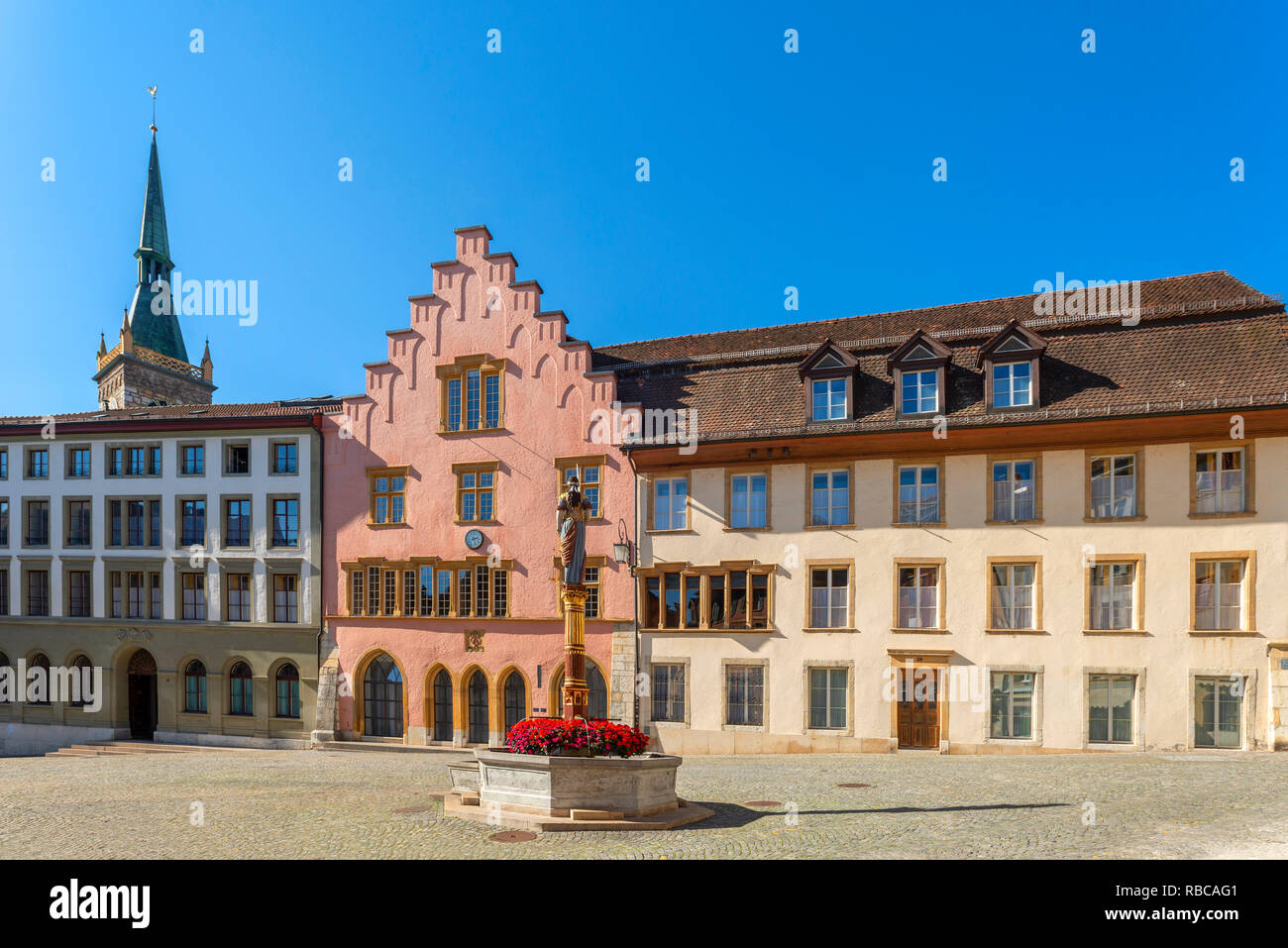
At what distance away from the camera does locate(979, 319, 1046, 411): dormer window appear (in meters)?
25.7

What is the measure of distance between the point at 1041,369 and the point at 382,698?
80.7ft

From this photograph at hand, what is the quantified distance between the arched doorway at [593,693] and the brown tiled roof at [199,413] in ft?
45.2

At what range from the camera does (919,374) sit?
27.0 m

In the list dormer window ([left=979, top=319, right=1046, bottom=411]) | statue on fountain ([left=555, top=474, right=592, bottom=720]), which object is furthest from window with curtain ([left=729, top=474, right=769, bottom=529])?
statue on fountain ([left=555, top=474, right=592, bottom=720])

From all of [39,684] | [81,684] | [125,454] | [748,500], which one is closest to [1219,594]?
[748,500]

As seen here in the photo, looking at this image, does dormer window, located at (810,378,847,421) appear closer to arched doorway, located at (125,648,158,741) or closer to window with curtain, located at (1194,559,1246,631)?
window with curtain, located at (1194,559,1246,631)

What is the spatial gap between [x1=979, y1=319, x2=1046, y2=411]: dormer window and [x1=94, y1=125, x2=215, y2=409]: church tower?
70.3 meters

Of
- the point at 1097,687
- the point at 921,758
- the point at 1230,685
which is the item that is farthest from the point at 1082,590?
the point at 921,758

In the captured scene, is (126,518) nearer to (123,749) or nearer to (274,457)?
(274,457)

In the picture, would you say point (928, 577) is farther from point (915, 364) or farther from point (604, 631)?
point (604, 631)

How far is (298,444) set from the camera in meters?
33.9

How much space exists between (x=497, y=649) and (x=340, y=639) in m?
6.40

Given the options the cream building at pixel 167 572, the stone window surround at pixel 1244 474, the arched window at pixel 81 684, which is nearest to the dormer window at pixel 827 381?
the stone window surround at pixel 1244 474

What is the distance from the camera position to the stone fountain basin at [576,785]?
14.6m
